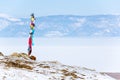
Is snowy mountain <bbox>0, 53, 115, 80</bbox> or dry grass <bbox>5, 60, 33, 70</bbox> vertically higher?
dry grass <bbox>5, 60, 33, 70</bbox>

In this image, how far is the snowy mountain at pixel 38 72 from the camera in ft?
59.1

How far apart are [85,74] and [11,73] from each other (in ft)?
13.8

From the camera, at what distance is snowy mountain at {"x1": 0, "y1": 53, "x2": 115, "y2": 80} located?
18.0m

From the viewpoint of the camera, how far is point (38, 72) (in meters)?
19.1

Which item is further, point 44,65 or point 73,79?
point 44,65

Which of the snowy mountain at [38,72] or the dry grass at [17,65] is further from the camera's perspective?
the dry grass at [17,65]

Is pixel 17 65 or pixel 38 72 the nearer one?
pixel 38 72

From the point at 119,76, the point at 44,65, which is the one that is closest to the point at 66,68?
the point at 44,65

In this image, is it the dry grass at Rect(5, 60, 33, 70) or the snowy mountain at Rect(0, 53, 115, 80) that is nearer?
the snowy mountain at Rect(0, 53, 115, 80)

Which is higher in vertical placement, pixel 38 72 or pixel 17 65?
pixel 17 65

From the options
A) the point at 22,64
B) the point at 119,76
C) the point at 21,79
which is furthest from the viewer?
the point at 119,76

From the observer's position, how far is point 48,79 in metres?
18.3

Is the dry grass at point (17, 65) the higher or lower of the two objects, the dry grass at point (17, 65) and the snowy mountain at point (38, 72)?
the higher

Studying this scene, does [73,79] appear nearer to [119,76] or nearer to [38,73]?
[38,73]
